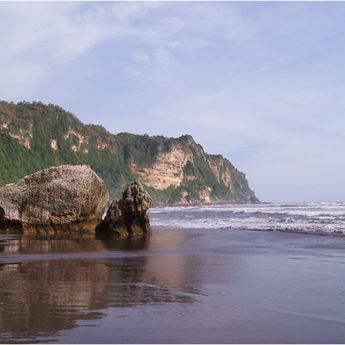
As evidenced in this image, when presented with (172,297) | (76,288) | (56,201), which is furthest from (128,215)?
(172,297)

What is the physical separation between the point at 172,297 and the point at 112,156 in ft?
410

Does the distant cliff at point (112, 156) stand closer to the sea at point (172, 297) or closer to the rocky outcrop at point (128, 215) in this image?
the rocky outcrop at point (128, 215)

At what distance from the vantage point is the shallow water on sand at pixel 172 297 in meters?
5.25

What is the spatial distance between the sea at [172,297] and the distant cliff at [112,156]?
75.2 m

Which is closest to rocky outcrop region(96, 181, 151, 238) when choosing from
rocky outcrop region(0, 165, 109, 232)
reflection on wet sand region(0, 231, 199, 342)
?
rocky outcrop region(0, 165, 109, 232)

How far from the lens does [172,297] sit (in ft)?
23.6

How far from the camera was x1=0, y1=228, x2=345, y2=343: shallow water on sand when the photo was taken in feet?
17.2

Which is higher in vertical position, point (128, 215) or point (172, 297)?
point (128, 215)

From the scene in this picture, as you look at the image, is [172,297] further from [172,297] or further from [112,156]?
[112,156]

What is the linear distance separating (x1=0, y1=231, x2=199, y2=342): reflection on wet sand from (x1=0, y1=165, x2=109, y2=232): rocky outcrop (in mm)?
9211

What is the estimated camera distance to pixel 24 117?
4158 inches

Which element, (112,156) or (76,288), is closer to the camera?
(76,288)

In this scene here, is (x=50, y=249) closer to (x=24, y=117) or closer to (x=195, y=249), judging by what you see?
(x=195, y=249)

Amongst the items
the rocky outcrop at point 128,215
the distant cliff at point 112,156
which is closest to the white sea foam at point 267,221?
the rocky outcrop at point 128,215
